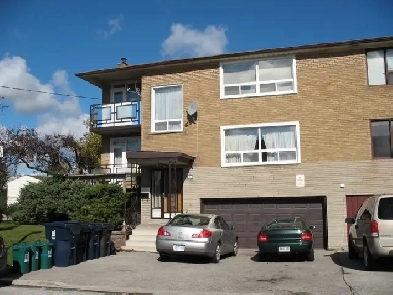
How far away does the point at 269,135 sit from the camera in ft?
62.6

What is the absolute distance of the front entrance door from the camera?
782 inches

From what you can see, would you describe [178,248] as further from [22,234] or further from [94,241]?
[22,234]

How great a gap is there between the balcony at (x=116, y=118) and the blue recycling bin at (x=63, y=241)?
9.74 metres

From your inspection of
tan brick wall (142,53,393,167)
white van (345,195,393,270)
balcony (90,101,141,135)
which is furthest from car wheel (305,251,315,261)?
balcony (90,101,141,135)

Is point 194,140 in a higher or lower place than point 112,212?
higher

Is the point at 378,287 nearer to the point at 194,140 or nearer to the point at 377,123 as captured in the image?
the point at 377,123

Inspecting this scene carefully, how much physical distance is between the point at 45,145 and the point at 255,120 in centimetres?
2622

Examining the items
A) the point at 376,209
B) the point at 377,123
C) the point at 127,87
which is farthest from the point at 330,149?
the point at 127,87

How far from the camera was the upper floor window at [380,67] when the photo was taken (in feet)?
60.2

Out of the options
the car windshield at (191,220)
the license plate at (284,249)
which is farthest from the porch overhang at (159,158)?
the license plate at (284,249)

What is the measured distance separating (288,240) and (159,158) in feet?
21.7

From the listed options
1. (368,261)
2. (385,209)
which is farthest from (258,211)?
(385,209)

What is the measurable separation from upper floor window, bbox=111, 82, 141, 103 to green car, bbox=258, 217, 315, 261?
11430 millimetres

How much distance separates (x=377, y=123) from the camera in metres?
18.1
